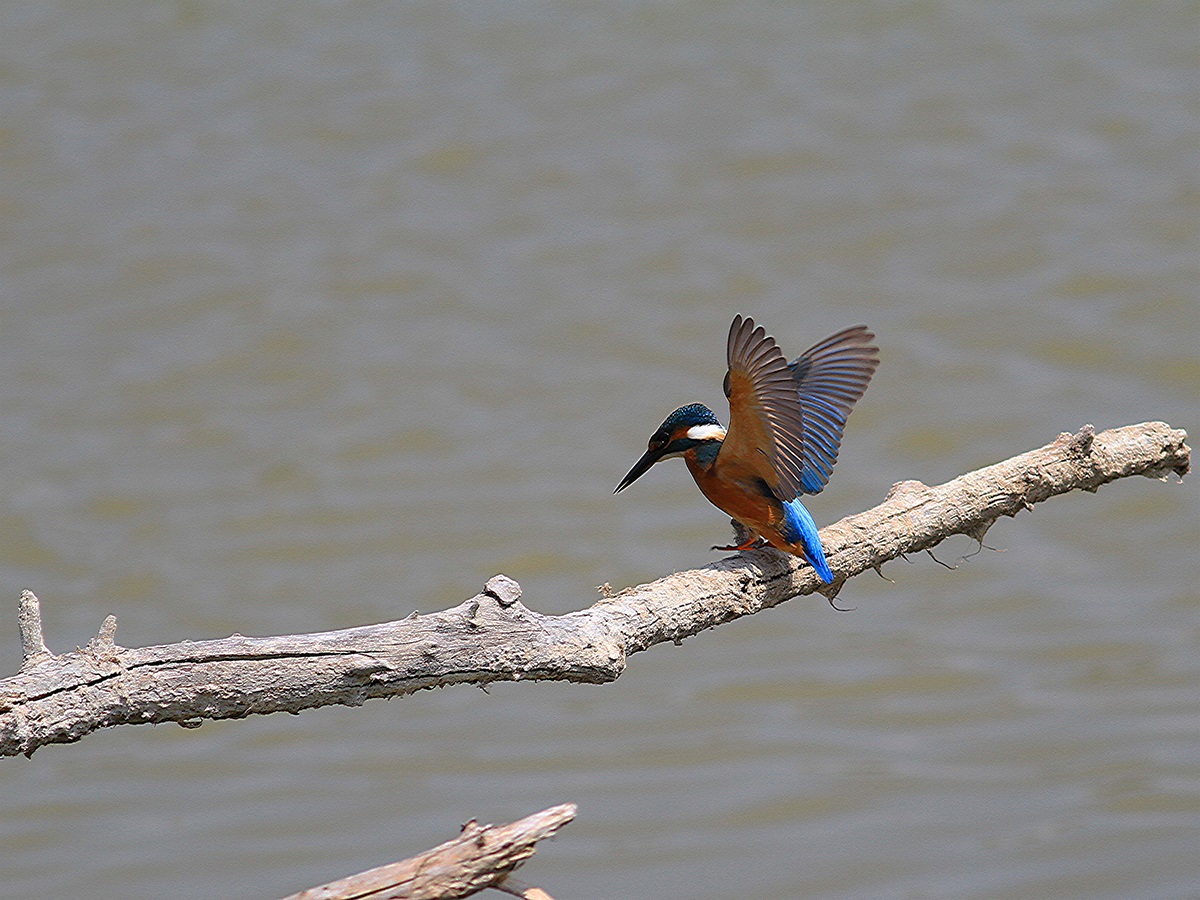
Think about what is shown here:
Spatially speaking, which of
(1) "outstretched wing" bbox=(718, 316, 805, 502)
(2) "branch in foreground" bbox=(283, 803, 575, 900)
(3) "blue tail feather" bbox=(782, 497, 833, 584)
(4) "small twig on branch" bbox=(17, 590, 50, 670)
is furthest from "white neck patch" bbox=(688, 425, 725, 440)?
(4) "small twig on branch" bbox=(17, 590, 50, 670)

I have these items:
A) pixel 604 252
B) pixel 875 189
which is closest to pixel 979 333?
pixel 875 189

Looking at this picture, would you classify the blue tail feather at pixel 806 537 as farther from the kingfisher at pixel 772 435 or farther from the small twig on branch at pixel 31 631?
the small twig on branch at pixel 31 631

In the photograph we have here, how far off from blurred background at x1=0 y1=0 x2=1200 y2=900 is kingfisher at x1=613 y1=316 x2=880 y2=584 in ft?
6.25

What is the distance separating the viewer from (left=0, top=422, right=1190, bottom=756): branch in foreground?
1619 millimetres

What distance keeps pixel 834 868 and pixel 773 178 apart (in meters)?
4.10

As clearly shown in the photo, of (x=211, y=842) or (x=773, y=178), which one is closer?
(x=211, y=842)

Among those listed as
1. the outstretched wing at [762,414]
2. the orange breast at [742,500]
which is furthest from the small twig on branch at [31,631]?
the orange breast at [742,500]

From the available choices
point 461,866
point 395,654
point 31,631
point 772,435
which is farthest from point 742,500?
point 31,631

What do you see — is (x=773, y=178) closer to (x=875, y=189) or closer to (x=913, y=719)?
(x=875, y=189)

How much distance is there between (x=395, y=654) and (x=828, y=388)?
113 cm

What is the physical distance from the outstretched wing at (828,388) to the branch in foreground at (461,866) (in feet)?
3.66

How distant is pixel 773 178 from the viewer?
735cm

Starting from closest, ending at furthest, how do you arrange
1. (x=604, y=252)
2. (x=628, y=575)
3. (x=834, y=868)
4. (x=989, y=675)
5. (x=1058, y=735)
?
(x=834, y=868) < (x=1058, y=735) < (x=989, y=675) < (x=628, y=575) < (x=604, y=252)

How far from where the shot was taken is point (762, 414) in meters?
2.27
